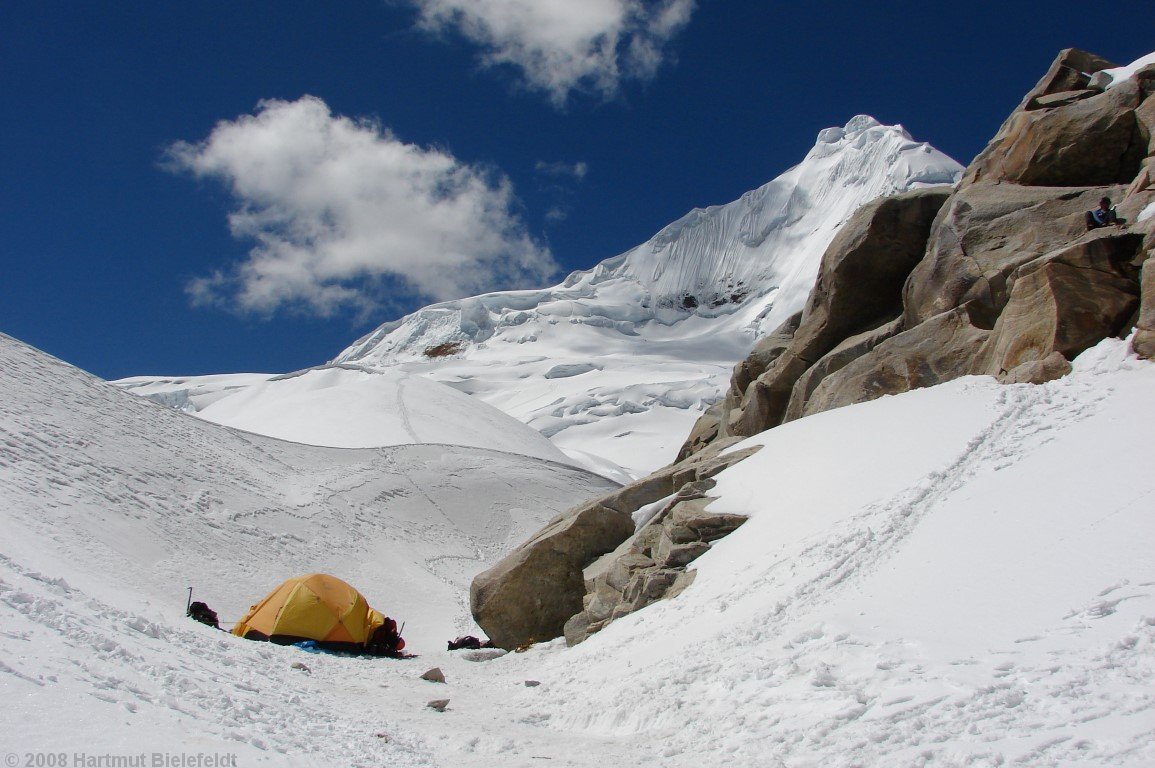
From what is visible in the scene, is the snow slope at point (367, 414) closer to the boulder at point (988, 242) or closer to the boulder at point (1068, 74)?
the boulder at point (988, 242)

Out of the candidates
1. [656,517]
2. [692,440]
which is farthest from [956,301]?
[692,440]

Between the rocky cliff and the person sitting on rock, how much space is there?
0.35 metres

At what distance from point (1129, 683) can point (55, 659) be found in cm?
788

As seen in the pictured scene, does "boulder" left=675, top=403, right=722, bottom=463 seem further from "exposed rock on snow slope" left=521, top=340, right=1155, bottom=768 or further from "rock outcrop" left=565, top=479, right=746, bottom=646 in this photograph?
"exposed rock on snow slope" left=521, top=340, right=1155, bottom=768

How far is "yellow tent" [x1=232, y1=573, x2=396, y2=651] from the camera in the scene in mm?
15719

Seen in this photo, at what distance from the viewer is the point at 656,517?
15750 mm

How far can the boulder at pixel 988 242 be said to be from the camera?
1581 cm

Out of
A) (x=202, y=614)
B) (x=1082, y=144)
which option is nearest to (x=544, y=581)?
(x=202, y=614)

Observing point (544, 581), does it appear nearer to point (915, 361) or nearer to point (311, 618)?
point (311, 618)

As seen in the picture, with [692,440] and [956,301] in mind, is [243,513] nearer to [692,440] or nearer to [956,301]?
[692,440]

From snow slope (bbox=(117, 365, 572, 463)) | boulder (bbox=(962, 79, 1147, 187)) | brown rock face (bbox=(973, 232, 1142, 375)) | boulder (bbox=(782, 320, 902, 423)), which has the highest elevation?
snow slope (bbox=(117, 365, 572, 463))

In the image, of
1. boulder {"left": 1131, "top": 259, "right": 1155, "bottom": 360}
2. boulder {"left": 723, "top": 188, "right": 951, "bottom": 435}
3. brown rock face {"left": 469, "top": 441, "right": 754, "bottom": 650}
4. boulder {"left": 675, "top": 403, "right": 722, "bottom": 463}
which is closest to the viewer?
boulder {"left": 1131, "top": 259, "right": 1155, "bottom": 360}

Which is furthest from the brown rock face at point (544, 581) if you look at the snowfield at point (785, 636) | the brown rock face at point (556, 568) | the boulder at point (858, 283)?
the boulder at point (858, 283)

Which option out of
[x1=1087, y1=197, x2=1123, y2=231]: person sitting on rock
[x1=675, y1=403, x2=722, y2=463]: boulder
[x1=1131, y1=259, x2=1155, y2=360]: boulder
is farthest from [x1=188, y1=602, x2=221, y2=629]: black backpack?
[x1=1087, y1=197, x2=1123, y2=231]: person sitting on rock
